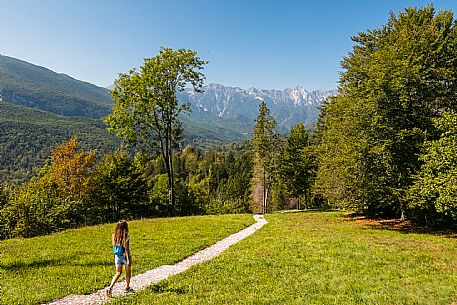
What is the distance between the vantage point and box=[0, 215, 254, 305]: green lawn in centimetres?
1152

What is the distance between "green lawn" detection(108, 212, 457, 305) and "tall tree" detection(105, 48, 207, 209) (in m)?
21.8

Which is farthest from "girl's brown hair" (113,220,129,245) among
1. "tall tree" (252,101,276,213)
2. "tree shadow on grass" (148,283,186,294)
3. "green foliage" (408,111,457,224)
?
"tall tree" (252,101,276,213)

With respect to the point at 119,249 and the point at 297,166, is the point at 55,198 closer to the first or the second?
the point at 119,249

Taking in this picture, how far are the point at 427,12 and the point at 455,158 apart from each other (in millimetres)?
16468

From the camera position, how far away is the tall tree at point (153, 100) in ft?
119

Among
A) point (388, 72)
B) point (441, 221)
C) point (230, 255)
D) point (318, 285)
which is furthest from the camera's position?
point (441, 221)

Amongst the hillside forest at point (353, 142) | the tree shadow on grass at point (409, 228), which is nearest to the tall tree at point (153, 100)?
the hillside forest at point (353, 142)

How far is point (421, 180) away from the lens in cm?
2384

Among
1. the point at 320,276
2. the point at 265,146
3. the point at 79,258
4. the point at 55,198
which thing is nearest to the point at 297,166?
the point at 265,146

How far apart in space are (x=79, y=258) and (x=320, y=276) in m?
12.1

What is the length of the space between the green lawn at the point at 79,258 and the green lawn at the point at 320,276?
258cm

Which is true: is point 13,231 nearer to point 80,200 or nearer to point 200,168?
point 80,200

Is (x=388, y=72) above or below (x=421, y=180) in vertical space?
above

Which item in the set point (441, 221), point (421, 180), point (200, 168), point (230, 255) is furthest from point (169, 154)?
point (200, 168)
